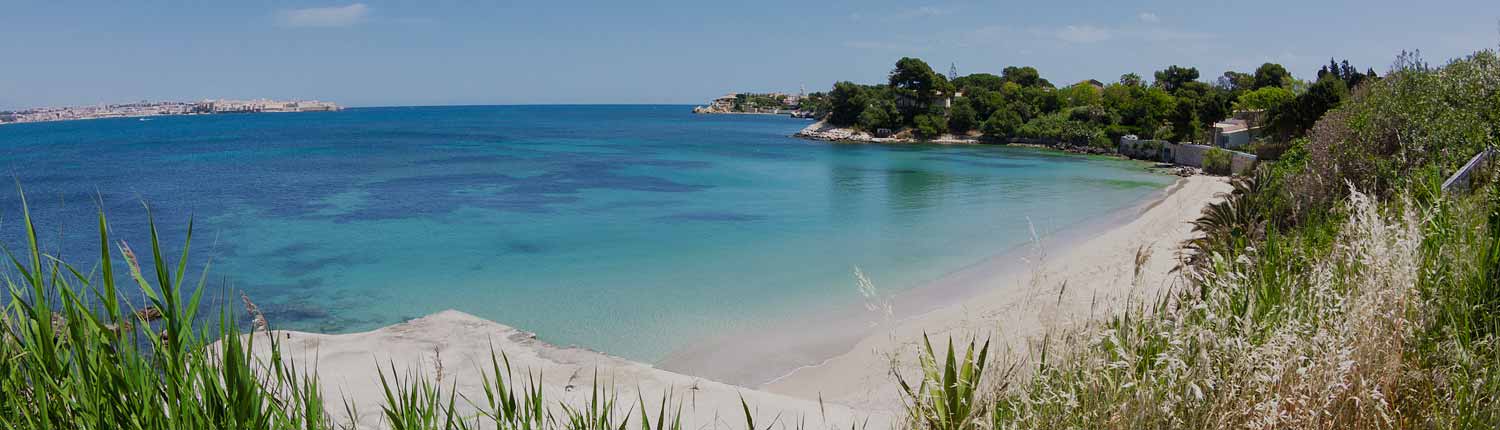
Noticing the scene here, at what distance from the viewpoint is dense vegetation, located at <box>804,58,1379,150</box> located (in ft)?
183

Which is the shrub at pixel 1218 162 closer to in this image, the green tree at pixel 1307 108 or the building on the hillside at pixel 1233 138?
the green tree at pixel 1307 108

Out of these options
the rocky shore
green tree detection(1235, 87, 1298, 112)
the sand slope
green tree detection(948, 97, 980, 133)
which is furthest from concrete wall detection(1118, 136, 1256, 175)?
the sand slope

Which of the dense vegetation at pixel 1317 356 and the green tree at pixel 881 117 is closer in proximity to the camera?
the dense vegetation at pixel 1317 356

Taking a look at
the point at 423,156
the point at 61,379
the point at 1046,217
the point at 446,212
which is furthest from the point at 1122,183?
the point at 423,156

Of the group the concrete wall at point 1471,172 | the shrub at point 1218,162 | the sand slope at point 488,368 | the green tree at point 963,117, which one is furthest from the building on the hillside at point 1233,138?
the sand slope at point 488,368

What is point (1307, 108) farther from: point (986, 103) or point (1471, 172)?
point (986, 103)

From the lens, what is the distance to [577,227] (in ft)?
77.5

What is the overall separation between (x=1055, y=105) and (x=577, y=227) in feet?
212

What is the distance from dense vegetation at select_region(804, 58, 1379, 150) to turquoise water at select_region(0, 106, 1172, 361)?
10.6 m

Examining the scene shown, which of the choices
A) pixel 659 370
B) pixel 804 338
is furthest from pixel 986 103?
pixel 659 370

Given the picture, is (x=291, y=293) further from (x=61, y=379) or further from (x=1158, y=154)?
(x=1158, y=154)

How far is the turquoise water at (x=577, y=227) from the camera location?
1449 centimetres

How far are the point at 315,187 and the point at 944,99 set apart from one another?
62.5 meters

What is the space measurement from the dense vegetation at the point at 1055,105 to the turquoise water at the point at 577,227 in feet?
34.9
